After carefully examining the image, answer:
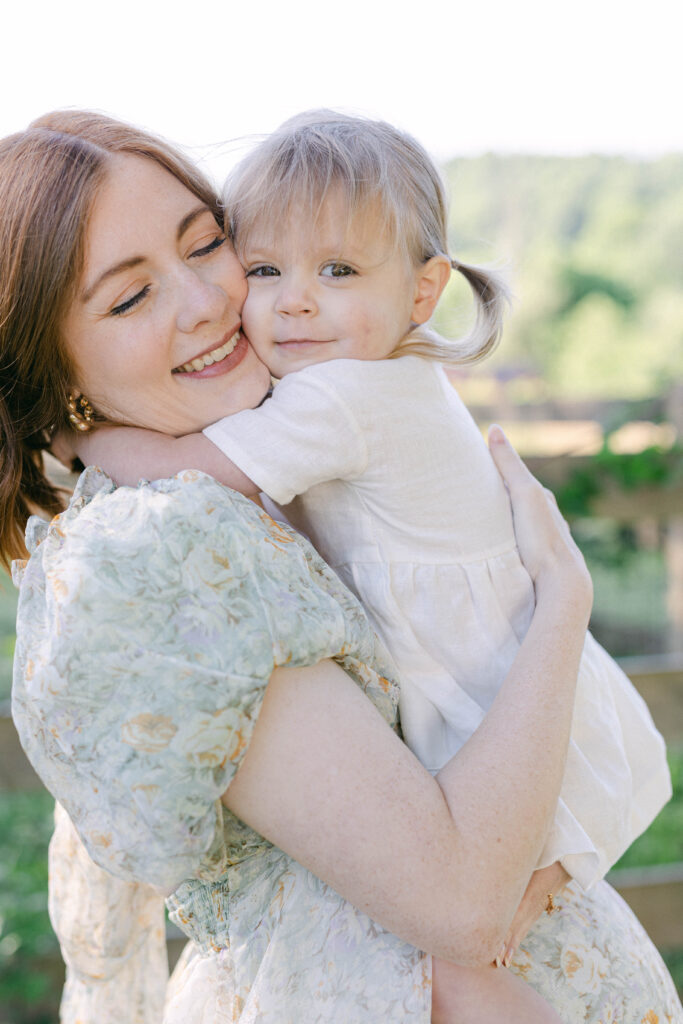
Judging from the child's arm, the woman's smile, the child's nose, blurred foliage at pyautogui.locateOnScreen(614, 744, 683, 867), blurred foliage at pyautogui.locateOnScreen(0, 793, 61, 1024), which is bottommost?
blurred foliage at pyautogui.locateOnScreen(614, 744, 683, 867)

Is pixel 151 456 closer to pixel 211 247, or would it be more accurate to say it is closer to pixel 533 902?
pixel 211 247

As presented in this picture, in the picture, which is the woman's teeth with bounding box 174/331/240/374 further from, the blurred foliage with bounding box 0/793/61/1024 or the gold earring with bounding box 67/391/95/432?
the blurred foliage with bounding box 0/793/61/1024

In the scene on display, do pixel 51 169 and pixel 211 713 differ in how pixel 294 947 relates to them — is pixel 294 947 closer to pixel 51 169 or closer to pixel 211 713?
pixel 211 713

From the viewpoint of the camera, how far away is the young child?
1.35 metres

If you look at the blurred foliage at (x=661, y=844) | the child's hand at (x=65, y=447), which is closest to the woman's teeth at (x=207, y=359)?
the child's hand at (x=65, y=447)

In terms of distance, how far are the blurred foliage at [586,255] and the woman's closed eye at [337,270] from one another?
10504 mm

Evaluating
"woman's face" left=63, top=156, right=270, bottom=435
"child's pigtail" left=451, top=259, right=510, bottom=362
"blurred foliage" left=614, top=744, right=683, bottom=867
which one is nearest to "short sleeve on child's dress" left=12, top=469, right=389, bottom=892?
"woman's face" left=63, top=156, right=270, bottom=435

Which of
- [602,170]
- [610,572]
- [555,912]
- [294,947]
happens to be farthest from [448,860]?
[602,170]

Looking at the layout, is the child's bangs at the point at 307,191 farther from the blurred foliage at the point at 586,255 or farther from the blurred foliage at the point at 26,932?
the blurred foliage at the point at 586,255

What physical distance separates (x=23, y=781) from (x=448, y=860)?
→ 172cm

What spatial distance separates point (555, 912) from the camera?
1396mm

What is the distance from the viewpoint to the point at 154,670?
1.08 meters

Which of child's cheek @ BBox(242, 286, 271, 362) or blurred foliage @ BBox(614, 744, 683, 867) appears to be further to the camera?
blurred foliage @ BBox(614, 744, 683, 867)

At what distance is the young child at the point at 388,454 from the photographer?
1.35m
